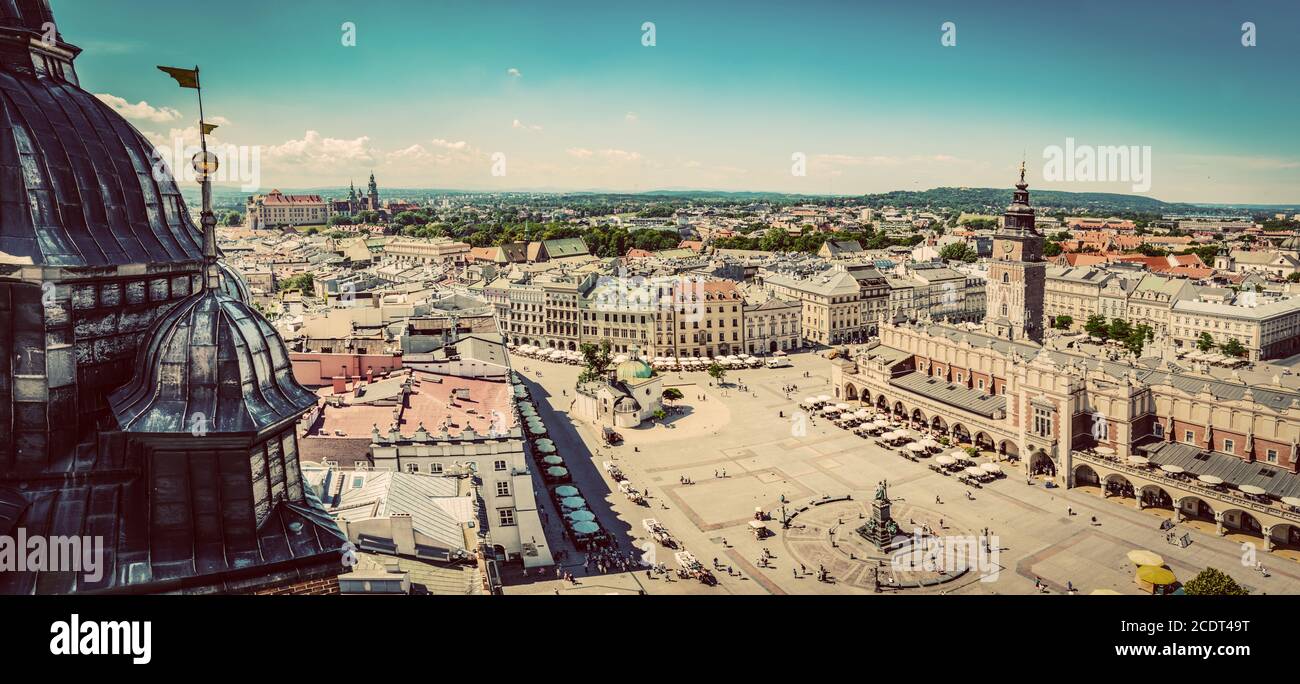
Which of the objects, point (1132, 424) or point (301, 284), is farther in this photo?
point (301, 284)

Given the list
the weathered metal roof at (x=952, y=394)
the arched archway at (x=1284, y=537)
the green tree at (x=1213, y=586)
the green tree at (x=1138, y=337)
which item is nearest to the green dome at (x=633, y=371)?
the weathered metal roof at (x=952, y=394)

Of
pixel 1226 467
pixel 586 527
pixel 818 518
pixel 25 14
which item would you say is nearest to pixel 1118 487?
Result: pixel 1226 467

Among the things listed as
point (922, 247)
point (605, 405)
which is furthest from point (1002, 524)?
point (922, 247)

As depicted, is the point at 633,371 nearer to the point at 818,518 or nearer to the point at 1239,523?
the point at 818,518

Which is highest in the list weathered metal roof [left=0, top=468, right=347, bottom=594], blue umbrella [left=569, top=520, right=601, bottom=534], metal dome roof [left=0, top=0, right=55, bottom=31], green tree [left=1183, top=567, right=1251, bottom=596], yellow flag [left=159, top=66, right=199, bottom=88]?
metal dome roof [left=0, top=0, right=55, bottom=31]

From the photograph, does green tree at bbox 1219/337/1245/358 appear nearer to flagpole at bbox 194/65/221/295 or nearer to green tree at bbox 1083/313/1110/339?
green tree at bbox 1083/313/1110/339

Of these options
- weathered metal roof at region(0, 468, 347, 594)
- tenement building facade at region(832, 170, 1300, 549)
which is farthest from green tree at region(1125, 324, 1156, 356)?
weathered metal roof at region(0, 468, 347, 594)
